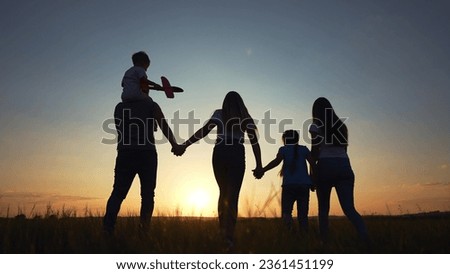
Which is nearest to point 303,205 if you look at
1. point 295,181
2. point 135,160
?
point 295,181

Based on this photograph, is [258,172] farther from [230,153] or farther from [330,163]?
[230,153]

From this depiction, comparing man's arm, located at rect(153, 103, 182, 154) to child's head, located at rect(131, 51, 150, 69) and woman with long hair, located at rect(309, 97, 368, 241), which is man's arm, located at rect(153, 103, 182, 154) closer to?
child's head, located at rect(131, 51, 150, 69)

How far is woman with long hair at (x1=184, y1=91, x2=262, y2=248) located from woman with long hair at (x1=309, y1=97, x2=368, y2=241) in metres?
0.99

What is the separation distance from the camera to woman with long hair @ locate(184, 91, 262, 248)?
17.1ft

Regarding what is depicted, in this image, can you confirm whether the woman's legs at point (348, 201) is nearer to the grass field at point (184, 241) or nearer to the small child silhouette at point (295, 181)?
the grass field at point (184, 241)

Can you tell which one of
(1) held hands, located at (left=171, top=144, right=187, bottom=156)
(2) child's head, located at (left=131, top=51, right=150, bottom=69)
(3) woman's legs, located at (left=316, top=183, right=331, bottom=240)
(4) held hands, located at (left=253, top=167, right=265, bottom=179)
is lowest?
(3) woman's legs, located at (left=316, top=183, right=331, bottom=240)

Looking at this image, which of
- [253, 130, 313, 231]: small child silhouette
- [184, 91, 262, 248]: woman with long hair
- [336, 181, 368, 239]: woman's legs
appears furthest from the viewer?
[253, 130, 313, 231]: small child silhouette

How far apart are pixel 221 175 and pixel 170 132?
1.19 m

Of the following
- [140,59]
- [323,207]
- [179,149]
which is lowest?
[323,207]

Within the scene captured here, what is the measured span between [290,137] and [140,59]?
2.66 m

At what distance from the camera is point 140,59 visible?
5.95m

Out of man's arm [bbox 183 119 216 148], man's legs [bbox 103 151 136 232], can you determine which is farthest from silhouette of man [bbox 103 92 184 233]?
man's arm [bbox 183 119 216 148]
